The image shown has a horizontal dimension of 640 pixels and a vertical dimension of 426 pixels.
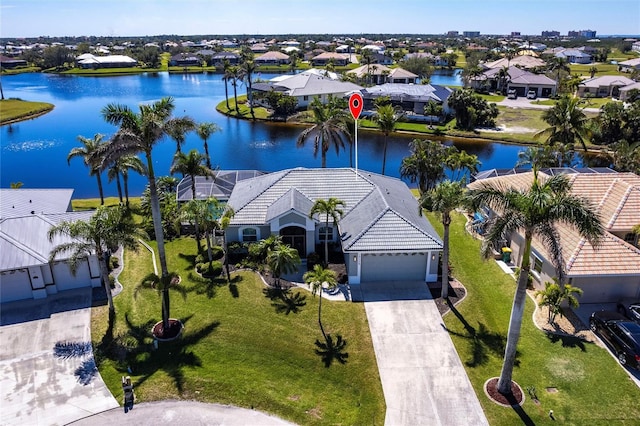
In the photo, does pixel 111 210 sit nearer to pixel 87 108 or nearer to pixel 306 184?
pixel 306 184

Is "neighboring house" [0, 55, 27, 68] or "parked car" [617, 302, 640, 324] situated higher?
"neighboring house" [0, 55, 27, 68]

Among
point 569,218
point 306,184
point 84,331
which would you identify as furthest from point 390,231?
point 84,331

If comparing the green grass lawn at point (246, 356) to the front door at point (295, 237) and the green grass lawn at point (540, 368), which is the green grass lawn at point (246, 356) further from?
the green grass lawn at point (540, 368)

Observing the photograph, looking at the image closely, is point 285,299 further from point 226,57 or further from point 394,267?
point 226,57

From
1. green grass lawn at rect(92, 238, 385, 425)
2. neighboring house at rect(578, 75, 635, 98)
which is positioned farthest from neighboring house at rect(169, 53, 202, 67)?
green grass lawn at rect(92, 238, 385, 425)

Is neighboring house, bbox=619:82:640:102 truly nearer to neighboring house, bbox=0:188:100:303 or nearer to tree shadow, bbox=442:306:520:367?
tree shadow, bbox=442:306:520:367

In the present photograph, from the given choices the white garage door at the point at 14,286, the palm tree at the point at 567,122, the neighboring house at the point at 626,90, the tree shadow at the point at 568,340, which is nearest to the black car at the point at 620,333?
the tree shadow at the point at 568,340
